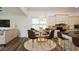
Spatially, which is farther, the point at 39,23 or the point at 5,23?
the point at 5,23

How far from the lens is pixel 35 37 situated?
1.62 m

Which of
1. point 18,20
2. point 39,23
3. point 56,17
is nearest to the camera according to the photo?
point 39,23

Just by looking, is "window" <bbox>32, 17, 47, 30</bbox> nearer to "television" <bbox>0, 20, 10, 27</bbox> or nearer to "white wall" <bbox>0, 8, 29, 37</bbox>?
"white wall" <bbox>0, 8, 29, 37</bbox>

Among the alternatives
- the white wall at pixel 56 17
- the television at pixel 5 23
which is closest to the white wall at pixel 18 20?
the television at pixel 5 23

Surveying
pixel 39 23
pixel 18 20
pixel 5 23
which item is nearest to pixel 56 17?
pixel 39 23

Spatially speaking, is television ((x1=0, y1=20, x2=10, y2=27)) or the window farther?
television ((x1=0, y1=20, x2=10, y2=27))

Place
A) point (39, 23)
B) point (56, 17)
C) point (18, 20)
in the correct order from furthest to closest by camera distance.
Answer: point (18, 20)
point (56, 17)
point (39, 23)

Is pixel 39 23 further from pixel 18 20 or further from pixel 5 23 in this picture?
pixel 5 23

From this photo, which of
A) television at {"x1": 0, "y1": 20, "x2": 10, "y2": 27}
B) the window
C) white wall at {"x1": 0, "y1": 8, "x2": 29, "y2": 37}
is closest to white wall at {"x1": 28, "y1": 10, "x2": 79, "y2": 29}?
the window

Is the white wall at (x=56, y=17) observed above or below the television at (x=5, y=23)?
above

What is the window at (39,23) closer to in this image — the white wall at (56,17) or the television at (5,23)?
the white wall at (56,17)
